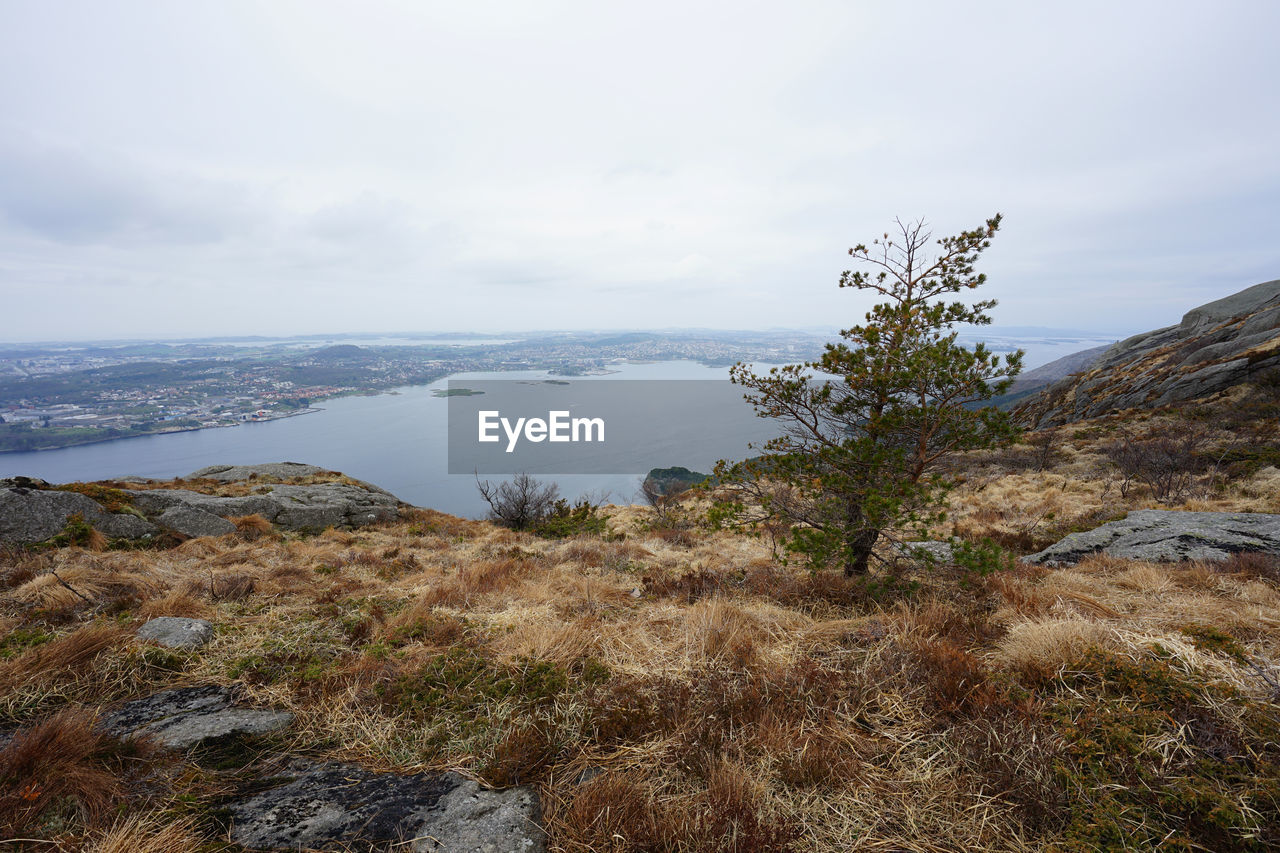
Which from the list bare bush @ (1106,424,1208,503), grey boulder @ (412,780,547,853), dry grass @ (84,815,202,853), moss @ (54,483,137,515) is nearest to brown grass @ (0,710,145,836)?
dry grass @ (84,815,202,853)

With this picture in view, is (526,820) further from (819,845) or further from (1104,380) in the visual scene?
(1104,380)

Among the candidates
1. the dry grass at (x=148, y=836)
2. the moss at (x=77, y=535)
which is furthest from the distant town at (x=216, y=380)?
the dry grass at (x=148, y=836)

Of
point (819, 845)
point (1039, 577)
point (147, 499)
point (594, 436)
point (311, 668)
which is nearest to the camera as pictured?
point (819, 845)

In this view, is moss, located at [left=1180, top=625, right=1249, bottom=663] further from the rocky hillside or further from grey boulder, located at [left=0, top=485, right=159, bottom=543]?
the rocky hillside

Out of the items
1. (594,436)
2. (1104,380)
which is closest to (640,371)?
(594,436)

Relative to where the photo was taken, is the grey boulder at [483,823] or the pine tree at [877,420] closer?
the grey boulder at [483,823]

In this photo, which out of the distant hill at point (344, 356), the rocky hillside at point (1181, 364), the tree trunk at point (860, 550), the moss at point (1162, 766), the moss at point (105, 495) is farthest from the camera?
the distant hill at point (344, 356)

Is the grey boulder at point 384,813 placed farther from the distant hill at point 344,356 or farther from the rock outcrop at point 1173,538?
the distant hill at point 344,356
